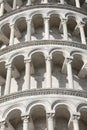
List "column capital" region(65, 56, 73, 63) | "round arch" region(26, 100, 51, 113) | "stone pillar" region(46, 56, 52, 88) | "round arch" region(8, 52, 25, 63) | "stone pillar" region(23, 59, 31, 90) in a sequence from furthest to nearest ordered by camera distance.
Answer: "round arch" region(8, 52, 25, 63)
"column capital" region(65, 56, 73, 63)
"stone pillar" region(23, 59, 31, 90)
"stone pillar" region(46, 56, 52, 88)
"round arch" region(26, 100, 51, 113)

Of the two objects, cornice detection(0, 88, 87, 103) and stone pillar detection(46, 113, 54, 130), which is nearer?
stone pillar detection(46, 113, 54, 130)

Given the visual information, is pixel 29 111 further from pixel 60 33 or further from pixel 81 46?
pixel 60 33

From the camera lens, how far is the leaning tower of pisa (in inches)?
603

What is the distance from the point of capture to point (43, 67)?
1833cm

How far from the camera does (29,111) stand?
15.1 metres

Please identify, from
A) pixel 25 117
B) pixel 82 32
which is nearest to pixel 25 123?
pixel 25 117

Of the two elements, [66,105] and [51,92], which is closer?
[66,105]

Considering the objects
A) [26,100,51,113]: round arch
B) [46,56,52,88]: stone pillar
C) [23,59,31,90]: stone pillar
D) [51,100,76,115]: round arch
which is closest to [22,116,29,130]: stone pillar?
[26,100,51,113]: round arch

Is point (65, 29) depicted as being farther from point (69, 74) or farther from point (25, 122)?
point (25, 122)

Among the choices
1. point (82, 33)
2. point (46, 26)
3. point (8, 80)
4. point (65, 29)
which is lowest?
point (8, 80)

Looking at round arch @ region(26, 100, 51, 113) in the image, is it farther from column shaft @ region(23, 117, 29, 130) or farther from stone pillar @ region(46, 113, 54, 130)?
column shaft @ region(23, 117, 29, 130)

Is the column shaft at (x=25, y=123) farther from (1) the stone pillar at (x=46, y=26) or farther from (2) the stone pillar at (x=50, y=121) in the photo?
(1) the stone pillar at (x=46, y=26)

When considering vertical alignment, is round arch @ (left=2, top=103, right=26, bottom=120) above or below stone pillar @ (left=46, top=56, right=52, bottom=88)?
below

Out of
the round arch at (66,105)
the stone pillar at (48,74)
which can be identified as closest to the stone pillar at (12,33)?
the stone pillar at (48,74)
